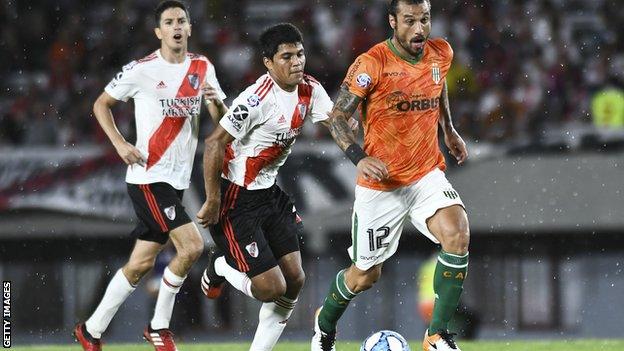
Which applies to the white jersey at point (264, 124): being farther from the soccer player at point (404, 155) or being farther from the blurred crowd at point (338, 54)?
the blurred crowd at point (338, 54)

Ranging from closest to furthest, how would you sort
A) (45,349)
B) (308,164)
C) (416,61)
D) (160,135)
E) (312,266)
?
(416,61) → (160,135) → (45,349) → (308,164) → (312,266)

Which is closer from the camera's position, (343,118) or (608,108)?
(343,118)

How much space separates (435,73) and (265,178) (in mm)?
1345

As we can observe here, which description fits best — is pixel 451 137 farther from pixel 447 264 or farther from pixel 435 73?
pixel 447 264

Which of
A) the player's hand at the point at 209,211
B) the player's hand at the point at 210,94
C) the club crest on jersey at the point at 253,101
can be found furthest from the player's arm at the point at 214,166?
the player's hand at the point at 210,94

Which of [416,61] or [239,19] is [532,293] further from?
[416,61]

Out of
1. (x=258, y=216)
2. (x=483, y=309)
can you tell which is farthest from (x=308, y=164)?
(x=258, y=216)

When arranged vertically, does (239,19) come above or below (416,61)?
below

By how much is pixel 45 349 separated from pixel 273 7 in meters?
11.3

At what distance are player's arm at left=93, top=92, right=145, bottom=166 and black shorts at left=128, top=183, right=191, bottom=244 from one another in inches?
8.7

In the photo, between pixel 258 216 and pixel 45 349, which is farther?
pixel 45 349

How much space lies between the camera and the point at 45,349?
11602mm

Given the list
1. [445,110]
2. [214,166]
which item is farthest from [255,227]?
[445,110]

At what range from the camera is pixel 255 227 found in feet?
30.6
